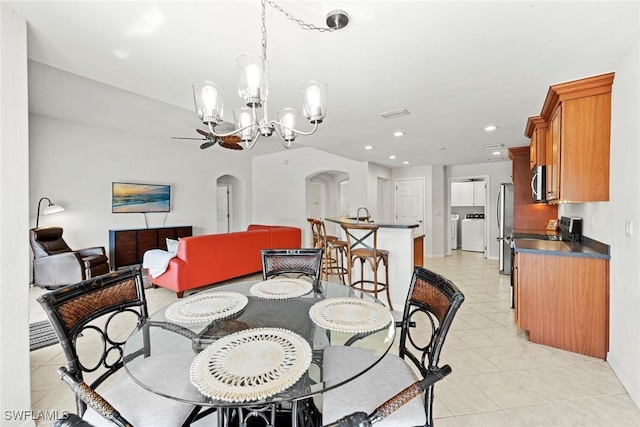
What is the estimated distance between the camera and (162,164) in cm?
628

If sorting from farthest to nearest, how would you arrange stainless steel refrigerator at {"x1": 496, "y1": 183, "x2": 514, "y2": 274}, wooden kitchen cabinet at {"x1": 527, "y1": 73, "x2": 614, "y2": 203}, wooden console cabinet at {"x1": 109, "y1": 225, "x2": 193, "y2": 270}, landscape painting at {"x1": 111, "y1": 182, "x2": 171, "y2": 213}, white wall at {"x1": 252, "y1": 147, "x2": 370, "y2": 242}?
white wall at {"x1": 252, "y1": 147, "x2": 370, "y2": 242} → landscape painting at {"x1": 111, "y1": 182, "x2": 171, "y2": 213} → wooden console cabinet at {"x1": 109, "y1": 225, "x2": 193, "y2": 270} → stainless steel refrigerator at {"x1": 496, "y1": 183, "x2": 514, "y2": 274} → wooden kitchen cabinet at {"x1": 527, "y1": 73, "x2": 614, "y2": 203}

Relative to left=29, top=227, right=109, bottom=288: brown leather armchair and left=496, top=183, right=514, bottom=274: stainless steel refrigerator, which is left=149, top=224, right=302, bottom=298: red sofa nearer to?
left=29, top=227, right=109, bottom=288: brown leather armchair

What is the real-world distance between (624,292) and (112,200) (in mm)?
7125

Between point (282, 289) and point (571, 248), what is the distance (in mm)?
2546

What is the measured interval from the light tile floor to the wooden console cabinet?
3246 millimetres

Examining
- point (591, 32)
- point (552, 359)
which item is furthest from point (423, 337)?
point (591, 32)

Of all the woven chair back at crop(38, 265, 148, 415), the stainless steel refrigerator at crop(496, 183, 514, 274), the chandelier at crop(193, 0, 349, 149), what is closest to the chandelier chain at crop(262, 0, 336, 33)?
the chandelier at crop(193, 0, 349, 149)

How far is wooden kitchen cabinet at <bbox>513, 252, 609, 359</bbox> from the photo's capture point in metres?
2.22

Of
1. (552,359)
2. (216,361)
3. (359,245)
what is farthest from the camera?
(359,245)

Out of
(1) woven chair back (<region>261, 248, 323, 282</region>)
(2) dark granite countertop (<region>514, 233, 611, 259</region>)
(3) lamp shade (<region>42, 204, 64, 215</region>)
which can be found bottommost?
(1) woven chair back (<region>261, 248, 323, 282</region>)

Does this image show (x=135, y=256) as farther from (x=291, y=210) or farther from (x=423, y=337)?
(x=423, y=337)

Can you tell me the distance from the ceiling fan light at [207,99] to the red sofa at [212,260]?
8.20ft

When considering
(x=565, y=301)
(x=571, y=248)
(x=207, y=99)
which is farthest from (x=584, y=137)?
(x=207, y=99)

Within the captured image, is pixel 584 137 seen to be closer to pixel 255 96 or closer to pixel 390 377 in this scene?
pixel 390 377
